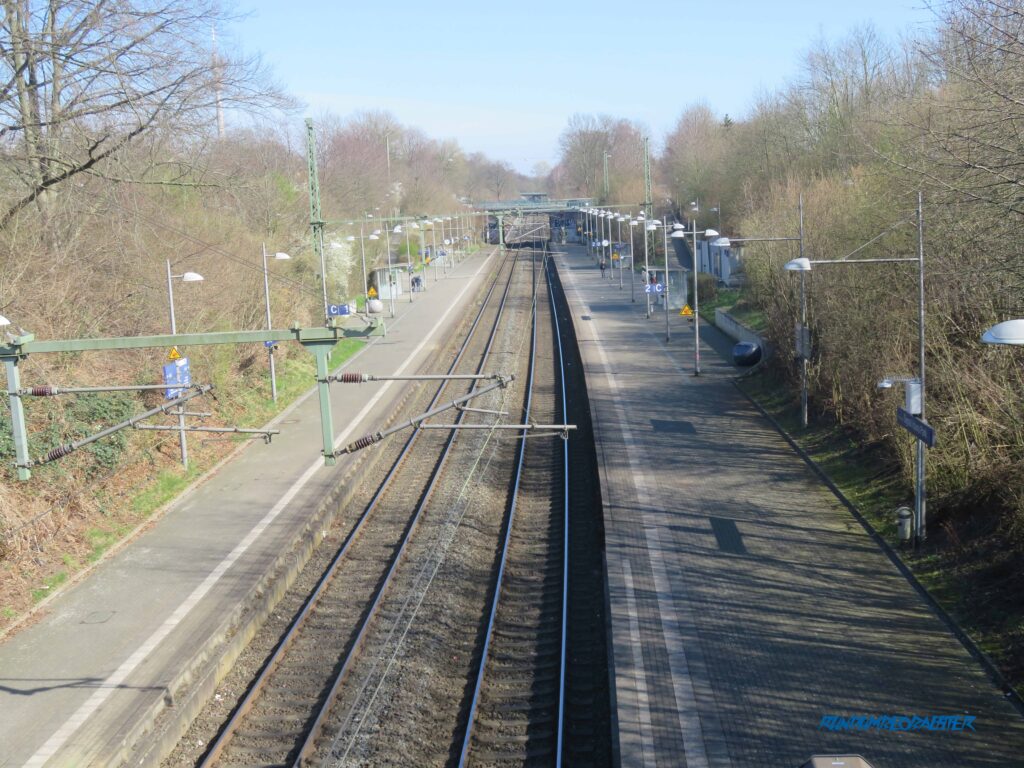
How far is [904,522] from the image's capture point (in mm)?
13320

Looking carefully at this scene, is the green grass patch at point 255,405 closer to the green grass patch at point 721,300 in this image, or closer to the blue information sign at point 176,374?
the blue information sign at point 176,374

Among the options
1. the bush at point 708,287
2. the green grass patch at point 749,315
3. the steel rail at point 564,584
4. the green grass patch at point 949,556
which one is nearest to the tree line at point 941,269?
the green grass patch at point 949,556

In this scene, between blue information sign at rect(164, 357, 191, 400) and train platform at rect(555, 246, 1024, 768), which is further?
blue information sign at rect(164, 357, 191, 400)

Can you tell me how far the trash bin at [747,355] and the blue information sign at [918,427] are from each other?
41.6ft

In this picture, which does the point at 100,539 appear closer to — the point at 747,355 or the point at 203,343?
the point at 203,343

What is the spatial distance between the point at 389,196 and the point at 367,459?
49.7m

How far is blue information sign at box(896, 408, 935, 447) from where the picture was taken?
12328 millimetres

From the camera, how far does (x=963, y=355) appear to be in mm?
15281

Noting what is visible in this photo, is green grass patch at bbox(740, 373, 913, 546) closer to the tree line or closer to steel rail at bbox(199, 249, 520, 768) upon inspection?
the tree line

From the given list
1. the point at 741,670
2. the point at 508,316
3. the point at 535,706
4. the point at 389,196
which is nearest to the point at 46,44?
the point at 535,706

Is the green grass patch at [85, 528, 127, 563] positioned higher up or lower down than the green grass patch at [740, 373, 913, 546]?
lower down

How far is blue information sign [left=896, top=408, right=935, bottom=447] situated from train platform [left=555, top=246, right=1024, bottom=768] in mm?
1841

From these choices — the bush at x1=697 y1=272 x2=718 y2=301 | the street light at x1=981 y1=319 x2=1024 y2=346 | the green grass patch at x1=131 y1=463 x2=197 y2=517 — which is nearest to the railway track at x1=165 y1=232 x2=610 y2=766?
the green grass patch at x1=131 y1=463 x2=197 y2=517

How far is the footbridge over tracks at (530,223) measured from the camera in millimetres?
85562
